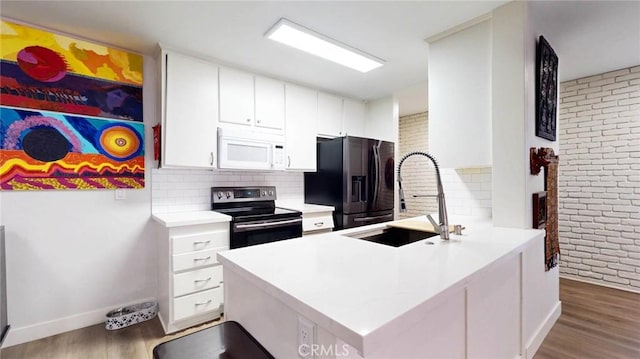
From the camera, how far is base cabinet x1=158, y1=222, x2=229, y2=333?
88.1 inches

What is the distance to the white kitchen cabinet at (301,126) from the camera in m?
3.26

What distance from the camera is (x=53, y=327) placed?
225cm

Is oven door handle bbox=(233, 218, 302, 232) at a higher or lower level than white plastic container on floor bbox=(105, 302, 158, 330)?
higher

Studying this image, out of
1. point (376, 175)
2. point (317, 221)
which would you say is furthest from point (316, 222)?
point (376, 175)

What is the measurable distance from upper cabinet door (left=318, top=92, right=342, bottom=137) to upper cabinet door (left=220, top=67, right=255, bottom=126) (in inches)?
36.7

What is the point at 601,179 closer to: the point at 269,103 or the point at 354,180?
the point at 354,180

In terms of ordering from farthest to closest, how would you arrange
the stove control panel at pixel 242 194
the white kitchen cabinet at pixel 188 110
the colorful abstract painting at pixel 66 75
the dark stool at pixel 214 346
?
the stove control panel at pixel 242 194
the white kitchen cabinet at pixel 188 110
the colorful abstract painting at pixel 66 75
the dark stool at pixel 214 346

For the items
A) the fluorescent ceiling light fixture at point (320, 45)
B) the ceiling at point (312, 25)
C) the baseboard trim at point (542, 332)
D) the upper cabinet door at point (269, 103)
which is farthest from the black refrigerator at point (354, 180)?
the baseboard trim at point (542, 332)

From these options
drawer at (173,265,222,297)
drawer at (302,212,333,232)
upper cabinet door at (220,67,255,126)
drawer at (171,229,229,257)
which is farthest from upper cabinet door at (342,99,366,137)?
drawer at (173,265,222,297)

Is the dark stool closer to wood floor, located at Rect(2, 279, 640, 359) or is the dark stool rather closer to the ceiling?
wood floor, located at Rect(2, 279, 640, 359)

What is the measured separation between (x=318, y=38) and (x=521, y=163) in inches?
69.7

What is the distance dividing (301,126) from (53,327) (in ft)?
9.29

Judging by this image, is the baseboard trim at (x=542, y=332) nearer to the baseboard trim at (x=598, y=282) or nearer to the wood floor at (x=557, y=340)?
the wood floor at (x=557, y=340)

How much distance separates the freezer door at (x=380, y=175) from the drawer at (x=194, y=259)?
186 centimetres
